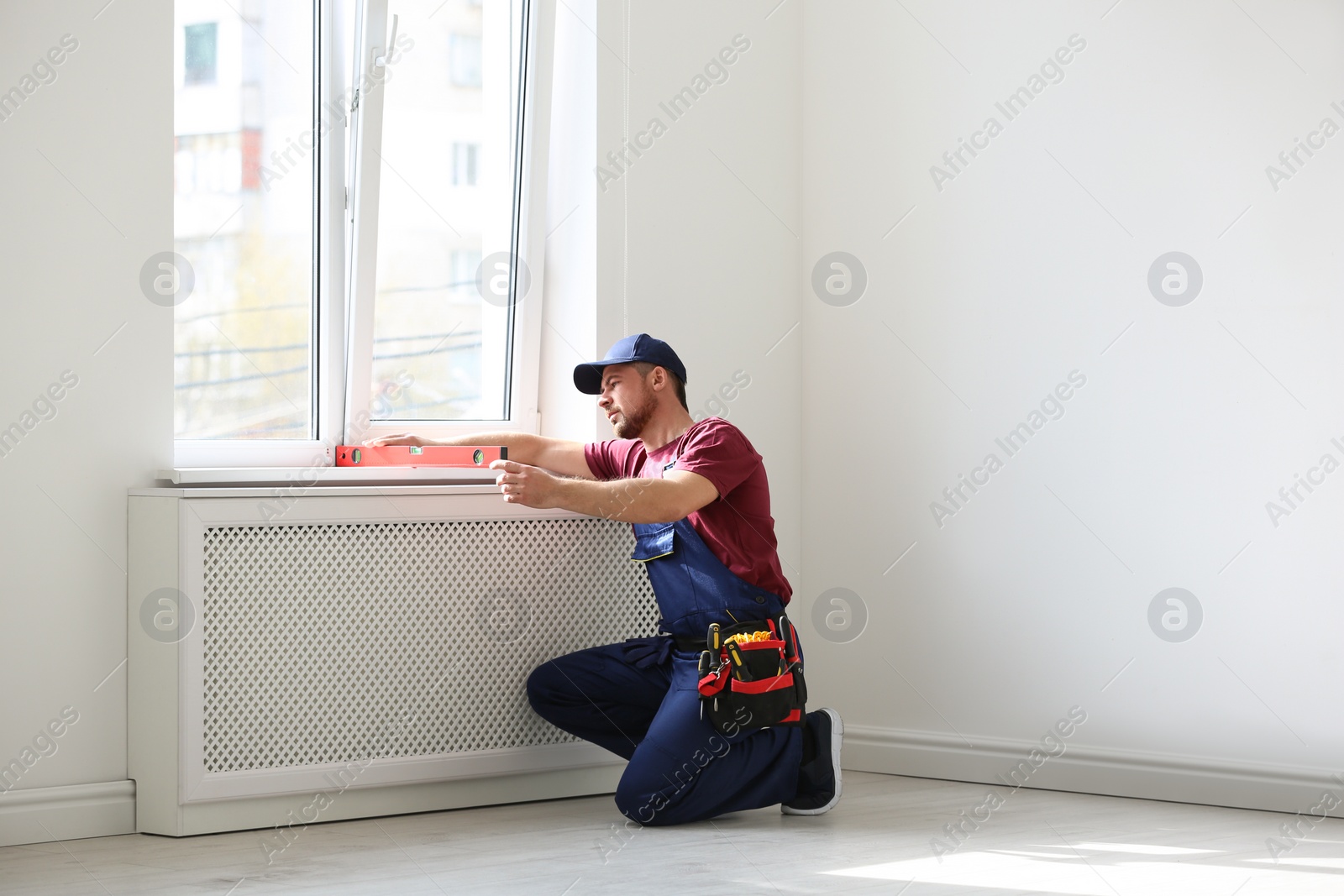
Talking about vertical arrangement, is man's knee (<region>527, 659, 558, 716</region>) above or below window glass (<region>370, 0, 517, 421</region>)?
below

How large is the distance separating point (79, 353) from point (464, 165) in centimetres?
121

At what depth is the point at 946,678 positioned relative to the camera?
3.69m

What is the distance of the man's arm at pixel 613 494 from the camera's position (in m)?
2.89

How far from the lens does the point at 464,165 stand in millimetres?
3584

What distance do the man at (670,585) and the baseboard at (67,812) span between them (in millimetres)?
977

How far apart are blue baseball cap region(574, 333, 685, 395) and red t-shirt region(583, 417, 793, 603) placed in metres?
0.19

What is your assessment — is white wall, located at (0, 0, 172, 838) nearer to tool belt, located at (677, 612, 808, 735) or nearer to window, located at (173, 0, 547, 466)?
window, located at (173, 0, 547, 466)

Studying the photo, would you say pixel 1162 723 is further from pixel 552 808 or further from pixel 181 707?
pixel 181 707

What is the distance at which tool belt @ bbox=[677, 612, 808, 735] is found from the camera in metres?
2.95

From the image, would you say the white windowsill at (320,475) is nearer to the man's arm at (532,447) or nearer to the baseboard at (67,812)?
the man's arm at (532,447)

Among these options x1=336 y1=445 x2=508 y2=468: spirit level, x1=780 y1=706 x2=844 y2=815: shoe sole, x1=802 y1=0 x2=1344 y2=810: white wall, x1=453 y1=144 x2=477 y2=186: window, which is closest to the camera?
x1=780 y1=706 x2=844 y2=815: shoe sole

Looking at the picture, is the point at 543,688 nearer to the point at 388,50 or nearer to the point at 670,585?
the point at 670,585

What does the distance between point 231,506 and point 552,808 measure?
1103 millimetres

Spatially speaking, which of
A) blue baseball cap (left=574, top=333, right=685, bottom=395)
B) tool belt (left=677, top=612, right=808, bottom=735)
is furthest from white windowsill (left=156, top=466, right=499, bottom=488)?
tool belt (left=677, top=612, right=808, bottom=735)
